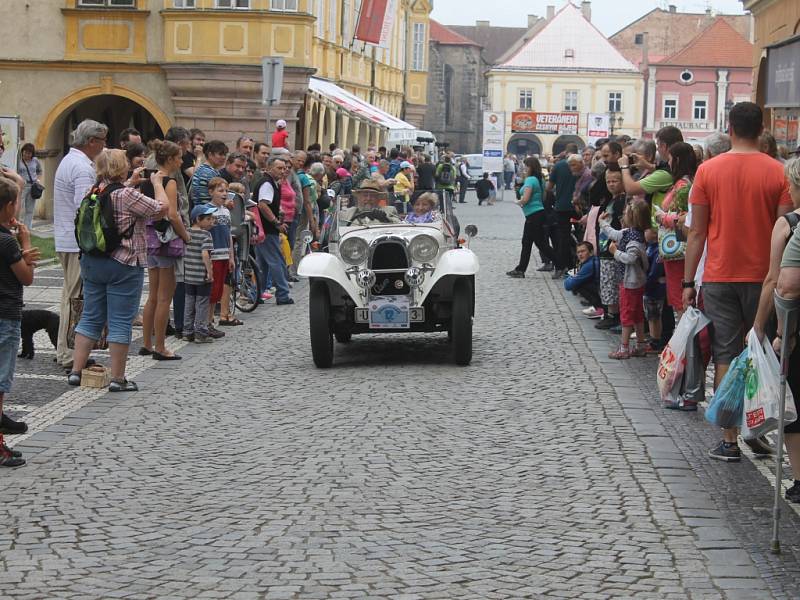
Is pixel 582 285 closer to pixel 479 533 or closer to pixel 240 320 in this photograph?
pixel 240 320

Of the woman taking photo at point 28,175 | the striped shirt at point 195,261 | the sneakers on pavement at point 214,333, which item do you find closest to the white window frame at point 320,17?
the woman taking photo at point 28,175

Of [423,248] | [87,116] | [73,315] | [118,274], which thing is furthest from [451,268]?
[87,116]

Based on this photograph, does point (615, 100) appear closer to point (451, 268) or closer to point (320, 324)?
point (451, 268)

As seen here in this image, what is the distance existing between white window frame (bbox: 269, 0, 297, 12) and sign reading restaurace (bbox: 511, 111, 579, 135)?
3102 inches

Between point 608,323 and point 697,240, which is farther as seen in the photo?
point 608,323

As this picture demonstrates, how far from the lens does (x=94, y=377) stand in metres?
10.9

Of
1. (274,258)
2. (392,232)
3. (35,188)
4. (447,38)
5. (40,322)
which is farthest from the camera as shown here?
(447,38)

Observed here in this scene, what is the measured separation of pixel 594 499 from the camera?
744 centimetres

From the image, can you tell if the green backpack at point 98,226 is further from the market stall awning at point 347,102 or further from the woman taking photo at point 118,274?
the market stall awning at point 347,102

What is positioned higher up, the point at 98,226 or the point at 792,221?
the point at 792,221

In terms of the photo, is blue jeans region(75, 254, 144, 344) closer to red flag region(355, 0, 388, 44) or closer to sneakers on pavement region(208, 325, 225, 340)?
sneakers on pavement region(208, 325, 225, 340)

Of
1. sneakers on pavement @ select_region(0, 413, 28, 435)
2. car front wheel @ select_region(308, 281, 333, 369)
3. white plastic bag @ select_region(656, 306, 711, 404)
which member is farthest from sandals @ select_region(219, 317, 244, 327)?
white plastic bag @ select_region(656, 306, 711, 404)

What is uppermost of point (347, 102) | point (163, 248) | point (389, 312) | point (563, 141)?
point (563, 141)

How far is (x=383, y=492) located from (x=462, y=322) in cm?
471
